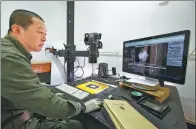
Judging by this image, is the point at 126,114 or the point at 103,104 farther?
the point at 103,104

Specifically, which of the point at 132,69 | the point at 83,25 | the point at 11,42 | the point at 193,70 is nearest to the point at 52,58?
the point at 83,25

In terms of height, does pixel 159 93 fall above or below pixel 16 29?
below

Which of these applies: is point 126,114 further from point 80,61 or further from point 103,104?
point 80,61

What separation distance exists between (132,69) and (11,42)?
104 cm

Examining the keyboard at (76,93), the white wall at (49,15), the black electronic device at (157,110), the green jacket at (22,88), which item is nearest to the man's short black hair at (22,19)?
the green jacket at (22,88)

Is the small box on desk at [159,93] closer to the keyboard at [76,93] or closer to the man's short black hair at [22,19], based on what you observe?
the keyboard at [76,93]

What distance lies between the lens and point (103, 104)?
88cm

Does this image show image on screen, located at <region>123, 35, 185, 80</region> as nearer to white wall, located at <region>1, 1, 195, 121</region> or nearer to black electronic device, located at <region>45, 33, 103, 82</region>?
black electronic device, located at <region>45, 33, 103, 82</region>

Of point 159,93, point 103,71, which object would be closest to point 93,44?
point 103,71

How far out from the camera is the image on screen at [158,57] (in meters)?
0.92

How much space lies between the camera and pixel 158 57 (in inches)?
41.8

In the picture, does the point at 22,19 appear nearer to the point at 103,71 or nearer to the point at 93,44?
the point at 93,44

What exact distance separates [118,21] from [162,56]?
1.30 meters

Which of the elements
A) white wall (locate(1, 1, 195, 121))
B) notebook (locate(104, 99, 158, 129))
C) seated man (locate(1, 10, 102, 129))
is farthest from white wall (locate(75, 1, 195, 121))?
seated man (locate(1, 10, 102, 129))
